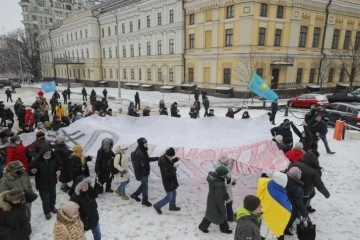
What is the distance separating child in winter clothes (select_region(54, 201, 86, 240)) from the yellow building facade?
25657 millimetres

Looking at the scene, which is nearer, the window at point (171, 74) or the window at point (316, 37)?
the window at point (316, 37)

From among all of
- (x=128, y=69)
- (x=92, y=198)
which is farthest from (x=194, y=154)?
(x=128, y=69)

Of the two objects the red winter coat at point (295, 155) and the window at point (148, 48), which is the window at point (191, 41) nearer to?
the window at point (148, 48)

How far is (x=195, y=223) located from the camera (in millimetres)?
5781

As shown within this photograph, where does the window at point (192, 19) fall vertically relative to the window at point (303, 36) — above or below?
above

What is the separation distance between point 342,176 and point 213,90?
74.4 feet

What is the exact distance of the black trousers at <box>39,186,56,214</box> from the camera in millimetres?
5741

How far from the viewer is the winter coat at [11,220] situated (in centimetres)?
375

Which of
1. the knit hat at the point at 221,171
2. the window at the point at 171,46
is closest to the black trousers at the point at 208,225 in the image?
the knit hat at the point at 221,171

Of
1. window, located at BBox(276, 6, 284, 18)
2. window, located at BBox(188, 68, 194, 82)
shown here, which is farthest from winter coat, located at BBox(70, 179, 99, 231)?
window, located at BBox(188, 68, 194, 82)

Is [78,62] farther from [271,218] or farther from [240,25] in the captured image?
[271,218]

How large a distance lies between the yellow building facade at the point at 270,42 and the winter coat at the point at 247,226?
25.1 m

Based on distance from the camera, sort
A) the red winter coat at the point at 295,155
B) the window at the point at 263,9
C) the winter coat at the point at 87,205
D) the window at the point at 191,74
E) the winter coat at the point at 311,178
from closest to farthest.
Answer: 1. the winter coat at the point at 87,205
2. the winter coat at the point at 311,178
3. the red winter coat at the point at 295,155
4. the window at the point at 263,9
5. the window at the point at 191,74

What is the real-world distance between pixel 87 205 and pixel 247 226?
2458mm
